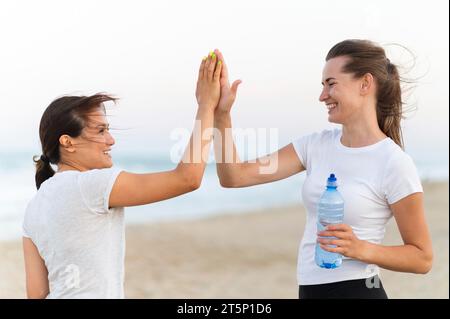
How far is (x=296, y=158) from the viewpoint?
3.40 meters

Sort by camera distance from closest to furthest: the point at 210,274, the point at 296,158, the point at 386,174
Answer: the point at 386,174
the point at 296,158
the point at 210,274

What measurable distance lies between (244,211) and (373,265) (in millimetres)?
22878

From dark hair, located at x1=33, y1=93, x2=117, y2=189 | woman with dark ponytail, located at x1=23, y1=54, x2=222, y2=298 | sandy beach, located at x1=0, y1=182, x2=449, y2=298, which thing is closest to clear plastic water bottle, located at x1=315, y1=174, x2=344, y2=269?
woman with dark ponytail, located at x1=23, y1=54, x2=222, y2=298

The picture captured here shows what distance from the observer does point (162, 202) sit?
24.1m

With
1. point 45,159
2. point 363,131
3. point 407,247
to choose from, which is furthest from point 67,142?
point 407,247

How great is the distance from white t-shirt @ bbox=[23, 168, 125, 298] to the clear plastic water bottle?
96cm

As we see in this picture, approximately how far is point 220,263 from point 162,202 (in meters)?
10.1

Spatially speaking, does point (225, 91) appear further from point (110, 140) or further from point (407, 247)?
point (407, 247)

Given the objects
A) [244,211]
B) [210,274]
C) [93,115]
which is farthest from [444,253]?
[93,115]

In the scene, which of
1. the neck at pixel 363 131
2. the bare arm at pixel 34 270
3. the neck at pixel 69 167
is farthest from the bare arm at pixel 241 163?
the bare arm at pixel 34 270

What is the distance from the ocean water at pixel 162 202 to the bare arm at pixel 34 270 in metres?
15.7

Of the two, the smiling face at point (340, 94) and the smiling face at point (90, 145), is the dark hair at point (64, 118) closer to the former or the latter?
the smiling face at point (90, 145)

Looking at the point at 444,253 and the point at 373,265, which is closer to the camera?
the point at 373,265

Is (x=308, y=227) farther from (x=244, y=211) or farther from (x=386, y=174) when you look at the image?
(x=244, y=211)
